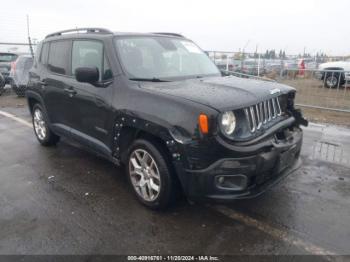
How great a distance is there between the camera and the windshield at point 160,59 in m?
3.82

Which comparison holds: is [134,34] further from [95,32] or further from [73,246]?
[73,246]

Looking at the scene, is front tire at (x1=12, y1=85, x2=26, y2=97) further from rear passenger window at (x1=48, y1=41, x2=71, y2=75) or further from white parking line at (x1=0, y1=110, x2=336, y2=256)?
white parking line at (x1=0, y1=110, x2=336, y2=256)

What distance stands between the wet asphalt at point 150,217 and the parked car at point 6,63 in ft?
31.7

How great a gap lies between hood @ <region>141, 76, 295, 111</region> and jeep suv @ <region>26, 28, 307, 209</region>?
1 cm

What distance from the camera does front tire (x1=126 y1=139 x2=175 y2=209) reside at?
3.23m

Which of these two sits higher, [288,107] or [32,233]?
[288,107]

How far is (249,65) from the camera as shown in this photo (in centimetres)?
1728

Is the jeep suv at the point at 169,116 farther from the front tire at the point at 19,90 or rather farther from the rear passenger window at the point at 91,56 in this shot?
the front tire at the point at 19,90

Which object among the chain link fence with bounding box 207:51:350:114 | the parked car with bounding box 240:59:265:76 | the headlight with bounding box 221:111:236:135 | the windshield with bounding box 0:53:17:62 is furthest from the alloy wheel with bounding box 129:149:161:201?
the parked car with bounding box 240:59:265:76

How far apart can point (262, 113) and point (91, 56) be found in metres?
2.30

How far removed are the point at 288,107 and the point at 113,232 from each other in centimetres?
250

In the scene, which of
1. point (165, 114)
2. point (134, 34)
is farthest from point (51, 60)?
point (165, 114)

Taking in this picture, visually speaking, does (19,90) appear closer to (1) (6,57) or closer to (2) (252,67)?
(1) (6,57)

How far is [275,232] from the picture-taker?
10.2 ft
